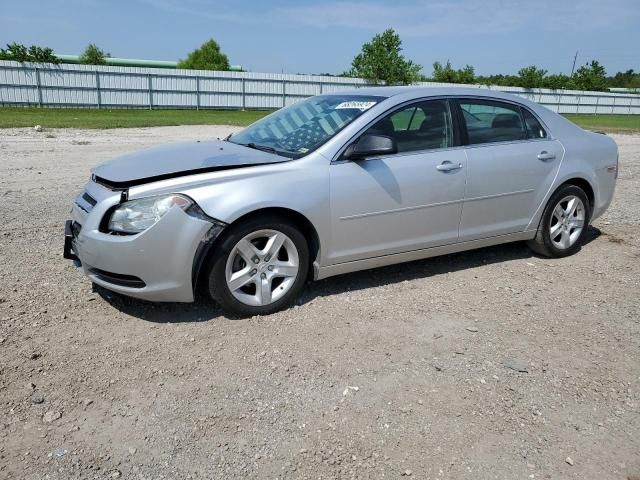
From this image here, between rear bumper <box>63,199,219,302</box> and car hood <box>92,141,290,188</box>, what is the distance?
1.11 ft

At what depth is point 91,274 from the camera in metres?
3.89

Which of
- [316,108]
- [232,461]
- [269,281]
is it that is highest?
[316,108]

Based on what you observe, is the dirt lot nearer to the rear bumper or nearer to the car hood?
the rear bumper

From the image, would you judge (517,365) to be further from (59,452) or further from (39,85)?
(39,85)

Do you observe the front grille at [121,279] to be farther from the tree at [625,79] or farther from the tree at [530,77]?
the tree at [625,79]

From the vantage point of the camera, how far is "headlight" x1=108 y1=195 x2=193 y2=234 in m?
3.64

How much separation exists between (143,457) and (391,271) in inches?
121

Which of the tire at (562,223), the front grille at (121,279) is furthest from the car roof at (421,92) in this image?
the front grille at (121,279)

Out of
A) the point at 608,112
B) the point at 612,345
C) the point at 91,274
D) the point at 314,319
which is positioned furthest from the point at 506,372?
the point at 608,112

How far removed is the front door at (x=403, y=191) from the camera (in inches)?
167

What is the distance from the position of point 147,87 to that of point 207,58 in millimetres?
32102

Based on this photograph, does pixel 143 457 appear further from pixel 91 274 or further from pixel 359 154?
Answer: pixel 359 154

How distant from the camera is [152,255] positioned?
11.9 feet

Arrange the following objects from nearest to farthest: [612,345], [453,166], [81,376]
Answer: [81,376], [612,345], [453,166]
